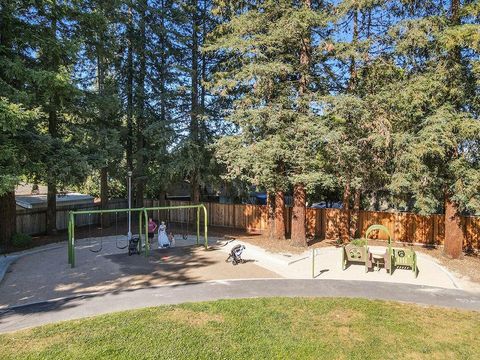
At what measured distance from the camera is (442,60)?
45.0ft

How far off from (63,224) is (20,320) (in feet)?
49.2

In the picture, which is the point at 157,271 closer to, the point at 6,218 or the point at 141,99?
the point at 6,218

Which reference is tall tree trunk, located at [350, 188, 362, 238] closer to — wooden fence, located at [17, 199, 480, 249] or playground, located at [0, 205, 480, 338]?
wooden fence, located at [17, 199, 480, 249]

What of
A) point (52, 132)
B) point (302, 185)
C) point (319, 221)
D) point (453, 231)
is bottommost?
point (319, 221)

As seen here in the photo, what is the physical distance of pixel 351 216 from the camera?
19641 millimetres

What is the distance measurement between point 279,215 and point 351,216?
405 centimetres

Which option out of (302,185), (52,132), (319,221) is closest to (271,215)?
(319,221)

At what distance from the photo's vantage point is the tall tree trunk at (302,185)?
52.9 ft

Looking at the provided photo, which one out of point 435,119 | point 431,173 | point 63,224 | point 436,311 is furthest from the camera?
point 63,224

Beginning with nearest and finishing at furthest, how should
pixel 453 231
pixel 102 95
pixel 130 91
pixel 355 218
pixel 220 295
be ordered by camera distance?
→ pixel 220 295
pixel 453 231
pixel 102 95
pixel 355 218
pixel 130 91

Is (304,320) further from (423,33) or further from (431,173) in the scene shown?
(423,33)

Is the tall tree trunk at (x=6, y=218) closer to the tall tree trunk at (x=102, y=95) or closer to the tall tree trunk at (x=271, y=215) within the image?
the tall tree trunk at (x=102, y=95)

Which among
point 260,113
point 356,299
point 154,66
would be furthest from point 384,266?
point 154,66

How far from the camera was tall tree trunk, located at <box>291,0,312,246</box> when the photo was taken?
635 inches
